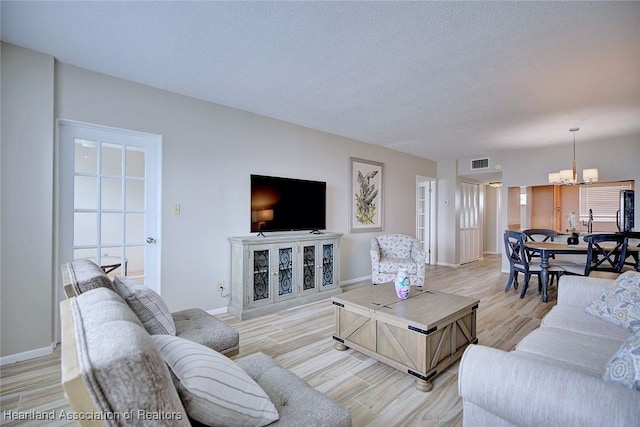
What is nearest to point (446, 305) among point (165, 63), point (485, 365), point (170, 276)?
point (485, 365)

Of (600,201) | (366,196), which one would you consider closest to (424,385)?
(366,196)

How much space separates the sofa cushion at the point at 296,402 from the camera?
110cm

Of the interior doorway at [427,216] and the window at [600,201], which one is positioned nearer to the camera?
the window at [600,201]

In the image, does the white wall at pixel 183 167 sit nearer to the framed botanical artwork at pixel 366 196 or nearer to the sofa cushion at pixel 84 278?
the framed botanical artwork at pixel 366 196

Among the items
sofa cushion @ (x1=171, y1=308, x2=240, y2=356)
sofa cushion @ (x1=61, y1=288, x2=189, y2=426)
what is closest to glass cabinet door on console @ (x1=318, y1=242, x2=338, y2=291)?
sofa cushion @ (x1=171, y1=308, x2=240, y2=356)

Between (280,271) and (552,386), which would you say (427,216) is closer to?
(280,271)

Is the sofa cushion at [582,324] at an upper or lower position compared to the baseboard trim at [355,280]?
upper

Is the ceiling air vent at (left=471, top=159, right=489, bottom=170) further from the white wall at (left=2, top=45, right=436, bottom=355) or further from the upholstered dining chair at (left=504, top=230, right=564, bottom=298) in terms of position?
the white wall at (left=2, top=45, right=436, bottom=355)

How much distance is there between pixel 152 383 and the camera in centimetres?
67

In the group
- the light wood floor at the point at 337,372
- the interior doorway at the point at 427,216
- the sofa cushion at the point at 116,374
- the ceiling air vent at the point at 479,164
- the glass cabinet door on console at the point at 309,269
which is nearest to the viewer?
the sofa cushion at the point at 116,374

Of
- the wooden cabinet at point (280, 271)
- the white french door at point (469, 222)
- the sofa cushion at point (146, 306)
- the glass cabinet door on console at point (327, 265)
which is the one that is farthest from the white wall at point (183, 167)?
the white french door at point (469, 222)

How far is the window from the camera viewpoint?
5.83 meters

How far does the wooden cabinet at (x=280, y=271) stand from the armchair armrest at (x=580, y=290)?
8.41ft

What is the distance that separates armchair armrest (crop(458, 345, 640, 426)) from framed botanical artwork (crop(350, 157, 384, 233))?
3958mm
